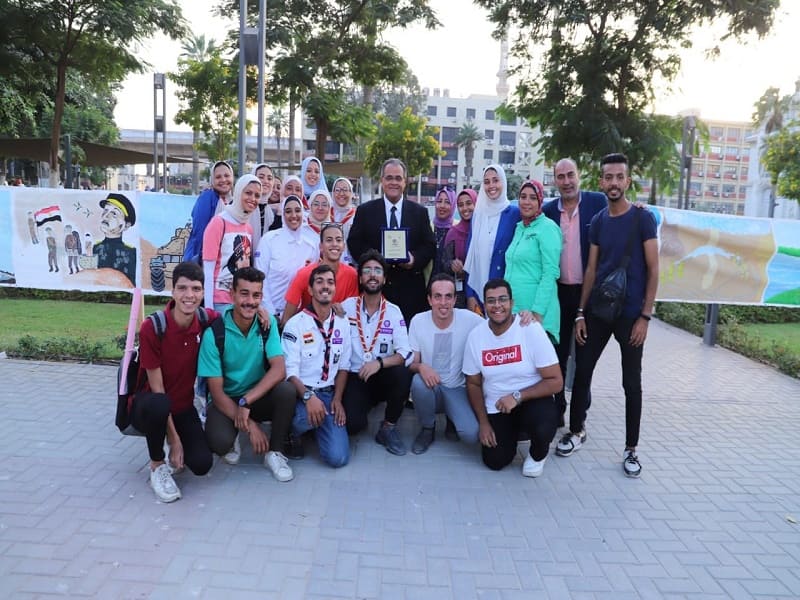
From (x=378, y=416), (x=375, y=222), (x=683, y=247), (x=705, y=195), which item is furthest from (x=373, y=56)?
(x=705, y=195)

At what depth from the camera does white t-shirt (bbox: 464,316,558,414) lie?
415 centimetres

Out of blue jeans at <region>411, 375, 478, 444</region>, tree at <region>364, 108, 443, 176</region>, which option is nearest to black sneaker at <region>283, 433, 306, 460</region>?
blue jeans at <region>411, 375, 478, 444</region>

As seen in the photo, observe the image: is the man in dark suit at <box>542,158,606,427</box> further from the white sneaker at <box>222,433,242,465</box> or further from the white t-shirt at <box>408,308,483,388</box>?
the white sneaker at <box>222,433,242,465</box>

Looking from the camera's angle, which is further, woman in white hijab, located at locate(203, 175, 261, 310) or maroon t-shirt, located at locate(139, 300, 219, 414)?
woman in white hijab, located at locate(203, 175, 261, 310)

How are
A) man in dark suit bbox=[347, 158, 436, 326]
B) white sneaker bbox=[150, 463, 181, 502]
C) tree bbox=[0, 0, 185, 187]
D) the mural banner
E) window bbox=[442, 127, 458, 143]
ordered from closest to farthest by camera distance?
white sneaker bbox=[150, 463, 181, 502] → man in dark suit bbox=[347, 158, 436, 326] → the mural banner → tree bbox=[0, 0, 185, 187] → window bbox=[442, 127, 458, 143]

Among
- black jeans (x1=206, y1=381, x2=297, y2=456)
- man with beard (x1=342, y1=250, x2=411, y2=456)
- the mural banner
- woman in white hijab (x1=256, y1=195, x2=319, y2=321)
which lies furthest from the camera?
the mural banner

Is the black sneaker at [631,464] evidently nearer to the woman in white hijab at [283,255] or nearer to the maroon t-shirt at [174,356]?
the woman in white hijab at [283,255]

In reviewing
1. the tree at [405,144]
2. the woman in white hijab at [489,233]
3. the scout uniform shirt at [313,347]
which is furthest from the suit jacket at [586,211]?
the tree at [405,144]

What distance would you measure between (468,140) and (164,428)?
8268cm

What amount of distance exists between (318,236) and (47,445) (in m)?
2.53

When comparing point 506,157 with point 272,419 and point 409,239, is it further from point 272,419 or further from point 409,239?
point 272,419

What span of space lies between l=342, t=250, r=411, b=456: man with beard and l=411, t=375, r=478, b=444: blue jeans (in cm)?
10

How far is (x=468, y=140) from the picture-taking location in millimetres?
82438

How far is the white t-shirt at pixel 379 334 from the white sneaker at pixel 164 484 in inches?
58.9
